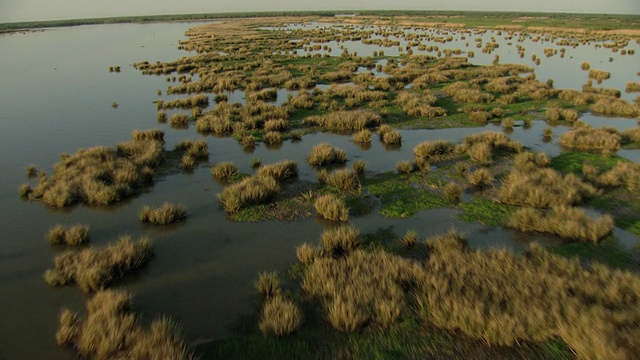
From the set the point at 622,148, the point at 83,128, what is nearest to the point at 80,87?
the point at 83,128

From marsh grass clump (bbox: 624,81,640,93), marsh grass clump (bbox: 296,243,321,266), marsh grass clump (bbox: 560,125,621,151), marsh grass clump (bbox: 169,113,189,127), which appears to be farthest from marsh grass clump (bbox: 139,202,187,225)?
marsh grass clump (bbox: 624,81,640,93)

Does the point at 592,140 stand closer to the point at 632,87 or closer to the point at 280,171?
the point at 280,171

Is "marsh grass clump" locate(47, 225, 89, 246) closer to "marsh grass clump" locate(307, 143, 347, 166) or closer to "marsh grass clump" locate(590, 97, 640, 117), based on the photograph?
"marsh grass clump" locate(307, 143, 347, 166)

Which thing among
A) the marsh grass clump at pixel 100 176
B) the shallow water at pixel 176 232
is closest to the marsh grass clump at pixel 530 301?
the shallow water at pixel 176 232

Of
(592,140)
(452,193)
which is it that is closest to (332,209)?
(452,193)

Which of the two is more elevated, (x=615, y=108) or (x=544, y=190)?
(x=615, y=108)

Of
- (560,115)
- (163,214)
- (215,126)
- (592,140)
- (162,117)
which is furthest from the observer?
(162,117)
